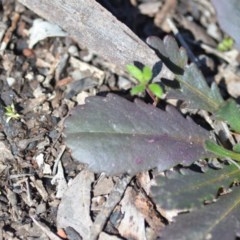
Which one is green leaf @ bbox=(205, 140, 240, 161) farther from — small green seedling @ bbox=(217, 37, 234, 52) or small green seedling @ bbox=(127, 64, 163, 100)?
small green seedling @ bbox=(217, 37, 234, 52)

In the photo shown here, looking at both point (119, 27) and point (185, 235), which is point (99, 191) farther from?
point (119, 27)

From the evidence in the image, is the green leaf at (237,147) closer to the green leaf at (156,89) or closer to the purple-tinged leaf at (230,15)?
the green leaf at (156,89)

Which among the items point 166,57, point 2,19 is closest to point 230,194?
point 166,57

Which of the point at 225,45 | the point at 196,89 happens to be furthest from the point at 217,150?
the point at 225,45

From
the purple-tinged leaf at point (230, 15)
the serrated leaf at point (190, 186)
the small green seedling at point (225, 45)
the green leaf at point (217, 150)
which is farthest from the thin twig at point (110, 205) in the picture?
the small green seedling at point (225, 45)

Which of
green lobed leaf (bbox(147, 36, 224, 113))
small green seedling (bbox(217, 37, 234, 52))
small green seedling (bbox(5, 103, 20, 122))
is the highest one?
small green seedling (bbox(217, 37, 234, 52))

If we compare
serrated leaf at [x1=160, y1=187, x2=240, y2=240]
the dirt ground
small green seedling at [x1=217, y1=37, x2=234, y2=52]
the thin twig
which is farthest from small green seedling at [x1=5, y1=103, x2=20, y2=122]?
small green seedling at [x1=217, y1=37, x2=234, y2=52]
